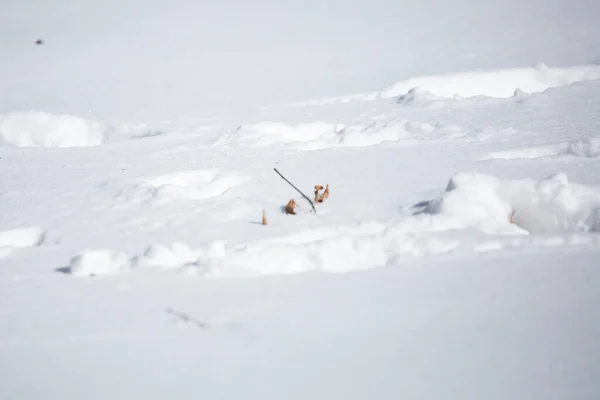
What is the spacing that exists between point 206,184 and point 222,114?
1.37 meters

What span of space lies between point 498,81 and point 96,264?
10.5ft

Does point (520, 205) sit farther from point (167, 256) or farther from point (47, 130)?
point (47, 130)

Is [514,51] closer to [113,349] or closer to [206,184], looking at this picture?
[206,184]

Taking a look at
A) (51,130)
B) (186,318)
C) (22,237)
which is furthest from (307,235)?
(51,130)

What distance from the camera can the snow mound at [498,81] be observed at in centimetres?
375

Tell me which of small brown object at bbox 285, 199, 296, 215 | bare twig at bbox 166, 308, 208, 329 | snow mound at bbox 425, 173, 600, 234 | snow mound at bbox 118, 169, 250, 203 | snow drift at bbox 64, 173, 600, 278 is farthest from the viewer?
snow mound at bbox 118, 169, 250, 203

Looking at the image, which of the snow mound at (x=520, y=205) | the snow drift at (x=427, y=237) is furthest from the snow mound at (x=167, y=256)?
the snow mound at (x=520, y=205)

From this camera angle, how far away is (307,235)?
5.05 feet

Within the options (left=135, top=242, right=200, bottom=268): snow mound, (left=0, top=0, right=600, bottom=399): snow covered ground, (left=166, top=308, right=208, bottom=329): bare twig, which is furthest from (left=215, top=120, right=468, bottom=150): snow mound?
(left=166, top=308, right=208, bottom=329): bare twig

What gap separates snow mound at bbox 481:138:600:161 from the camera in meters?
2.04

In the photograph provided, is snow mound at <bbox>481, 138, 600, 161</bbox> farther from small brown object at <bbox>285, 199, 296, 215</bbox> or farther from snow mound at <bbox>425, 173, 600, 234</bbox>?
small brown object at <bbox>285, 199, 296, 215</bbox>

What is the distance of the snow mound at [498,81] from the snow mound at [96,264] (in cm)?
265

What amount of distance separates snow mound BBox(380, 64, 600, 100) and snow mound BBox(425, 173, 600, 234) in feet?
7.26

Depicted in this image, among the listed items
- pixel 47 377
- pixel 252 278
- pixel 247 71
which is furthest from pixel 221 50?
pixel 47 377
